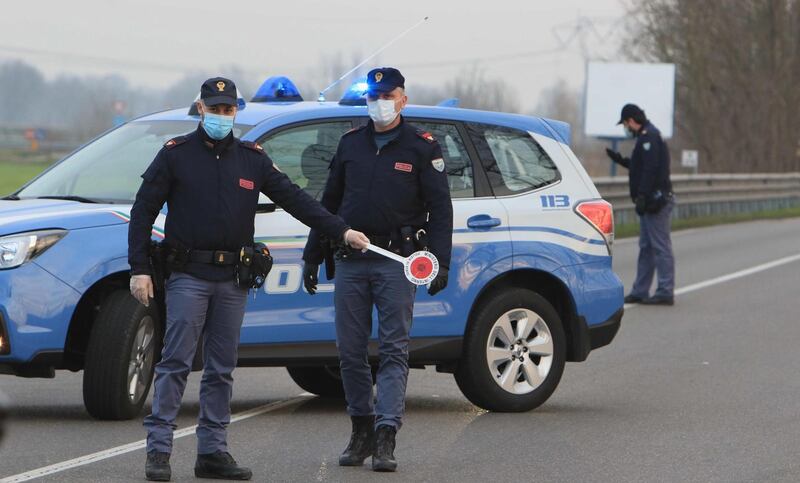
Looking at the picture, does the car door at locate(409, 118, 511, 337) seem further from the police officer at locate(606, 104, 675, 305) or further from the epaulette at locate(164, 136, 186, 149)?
the police officer at locate(606, 104, 675, 305)

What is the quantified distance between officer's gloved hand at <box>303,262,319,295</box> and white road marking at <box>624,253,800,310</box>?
325 inches

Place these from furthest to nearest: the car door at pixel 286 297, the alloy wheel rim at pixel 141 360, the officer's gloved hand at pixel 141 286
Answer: the car door at pixel 286 297 < the alloy wheel rim at pixel 141 360 < the officer's gloved hand at pixel 141 286

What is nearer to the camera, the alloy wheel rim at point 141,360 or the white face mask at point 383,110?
the white face mask at point 383,110

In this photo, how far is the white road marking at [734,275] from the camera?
17094 mm

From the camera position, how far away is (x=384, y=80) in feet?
23.1

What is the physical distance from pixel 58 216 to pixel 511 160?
262 cm

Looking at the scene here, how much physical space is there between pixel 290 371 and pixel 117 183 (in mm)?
1691

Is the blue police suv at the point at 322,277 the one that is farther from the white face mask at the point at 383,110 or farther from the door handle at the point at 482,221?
the white face mask at the point at 383,110

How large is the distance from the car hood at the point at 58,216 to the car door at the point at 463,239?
5.49 ft

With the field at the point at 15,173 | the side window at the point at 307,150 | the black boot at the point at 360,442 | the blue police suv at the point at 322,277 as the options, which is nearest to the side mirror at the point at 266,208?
the blue police suv at the point at 322,277

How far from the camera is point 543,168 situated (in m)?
9.05

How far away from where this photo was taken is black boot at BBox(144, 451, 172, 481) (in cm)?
645

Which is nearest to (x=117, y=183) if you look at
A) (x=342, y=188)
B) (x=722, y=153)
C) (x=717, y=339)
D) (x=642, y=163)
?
(x=342, y=188)

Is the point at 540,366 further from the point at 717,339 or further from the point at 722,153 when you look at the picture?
the point at 722,153
